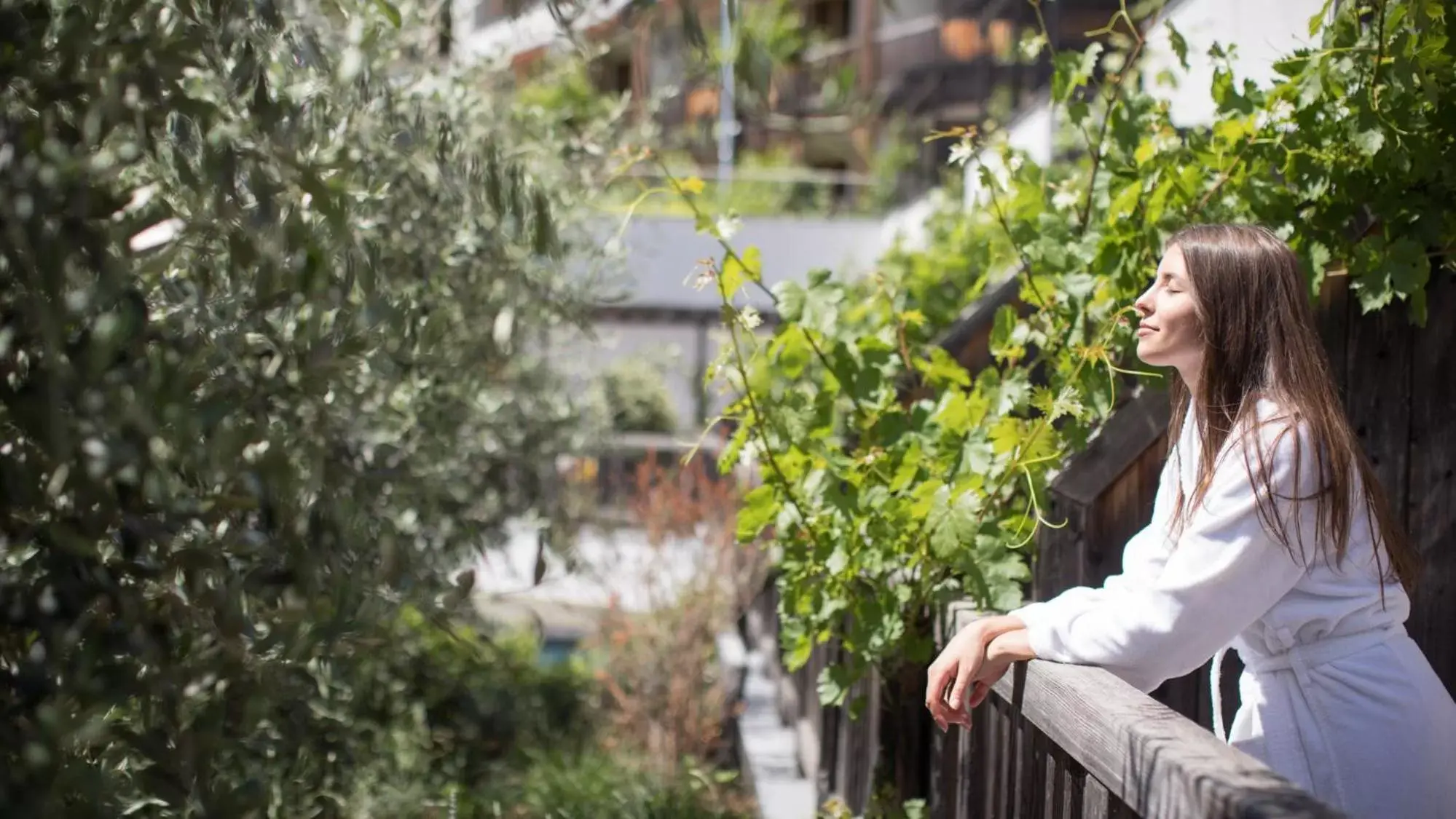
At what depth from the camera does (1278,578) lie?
1.82m

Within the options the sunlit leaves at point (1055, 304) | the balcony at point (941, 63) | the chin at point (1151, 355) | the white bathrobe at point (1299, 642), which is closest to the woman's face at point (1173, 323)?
the chin at point (1151, 355)

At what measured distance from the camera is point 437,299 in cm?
421

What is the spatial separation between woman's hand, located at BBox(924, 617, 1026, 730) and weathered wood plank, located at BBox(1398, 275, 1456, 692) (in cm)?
114

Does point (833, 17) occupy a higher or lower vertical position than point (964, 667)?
higher

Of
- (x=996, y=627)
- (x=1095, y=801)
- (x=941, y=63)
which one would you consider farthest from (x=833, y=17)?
(x=1095, y=801)

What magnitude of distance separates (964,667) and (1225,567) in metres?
0.46

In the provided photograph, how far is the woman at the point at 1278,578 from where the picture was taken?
1.82 meters

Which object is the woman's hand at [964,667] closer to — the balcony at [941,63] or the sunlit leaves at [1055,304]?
the sunlit leaves at [1055,304]

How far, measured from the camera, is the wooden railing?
1442 mm

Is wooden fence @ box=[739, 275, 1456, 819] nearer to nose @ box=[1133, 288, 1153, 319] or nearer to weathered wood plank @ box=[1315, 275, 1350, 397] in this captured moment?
weathered wood plank @ box=[1315, 275, 1350, 397]

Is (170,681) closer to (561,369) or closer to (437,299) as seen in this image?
(437,299)

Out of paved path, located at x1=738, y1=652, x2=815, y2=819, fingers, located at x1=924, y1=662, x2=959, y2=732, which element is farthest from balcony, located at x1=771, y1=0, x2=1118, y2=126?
paved path, located at x1=738, y1=652, x2=815, y2=819

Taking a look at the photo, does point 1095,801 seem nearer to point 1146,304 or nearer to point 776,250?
point 1146,304

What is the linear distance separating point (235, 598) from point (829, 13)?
25.2 meters
